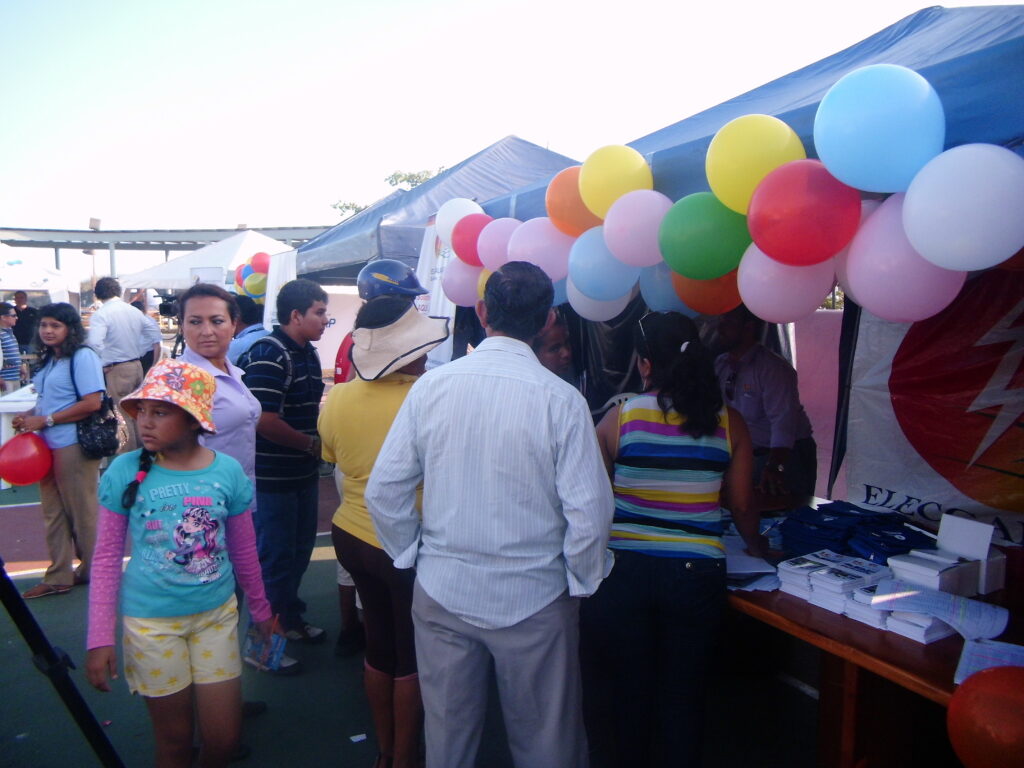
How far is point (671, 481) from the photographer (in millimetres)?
2070

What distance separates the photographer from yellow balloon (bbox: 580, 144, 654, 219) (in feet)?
8.36

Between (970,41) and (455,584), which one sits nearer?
(455,584)

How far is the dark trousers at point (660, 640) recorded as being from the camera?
2.04 metres

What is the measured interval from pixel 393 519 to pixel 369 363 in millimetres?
639

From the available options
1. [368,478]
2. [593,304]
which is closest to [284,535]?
[368,478]

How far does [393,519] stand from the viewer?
1.82m

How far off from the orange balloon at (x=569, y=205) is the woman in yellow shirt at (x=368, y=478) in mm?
805

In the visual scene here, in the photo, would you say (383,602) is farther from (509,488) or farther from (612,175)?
(612,175)

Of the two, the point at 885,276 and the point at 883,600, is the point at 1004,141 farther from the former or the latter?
the point at 883,600

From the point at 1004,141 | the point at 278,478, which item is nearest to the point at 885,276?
the point at 1004,141

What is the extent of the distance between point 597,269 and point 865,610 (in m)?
1.48

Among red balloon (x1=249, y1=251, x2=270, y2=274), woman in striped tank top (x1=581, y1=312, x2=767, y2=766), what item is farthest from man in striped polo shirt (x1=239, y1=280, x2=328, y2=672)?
red balloon (x1=249, y1=251, x2=270, y2=274)

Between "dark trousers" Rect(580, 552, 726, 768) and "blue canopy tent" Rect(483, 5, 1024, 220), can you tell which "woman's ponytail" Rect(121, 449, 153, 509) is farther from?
"blue canopy tent" Rect(483, 5, 1024, 220)

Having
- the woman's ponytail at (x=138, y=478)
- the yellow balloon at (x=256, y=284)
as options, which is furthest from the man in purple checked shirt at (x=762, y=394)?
the yellow balloon at (x=256, y=284)
